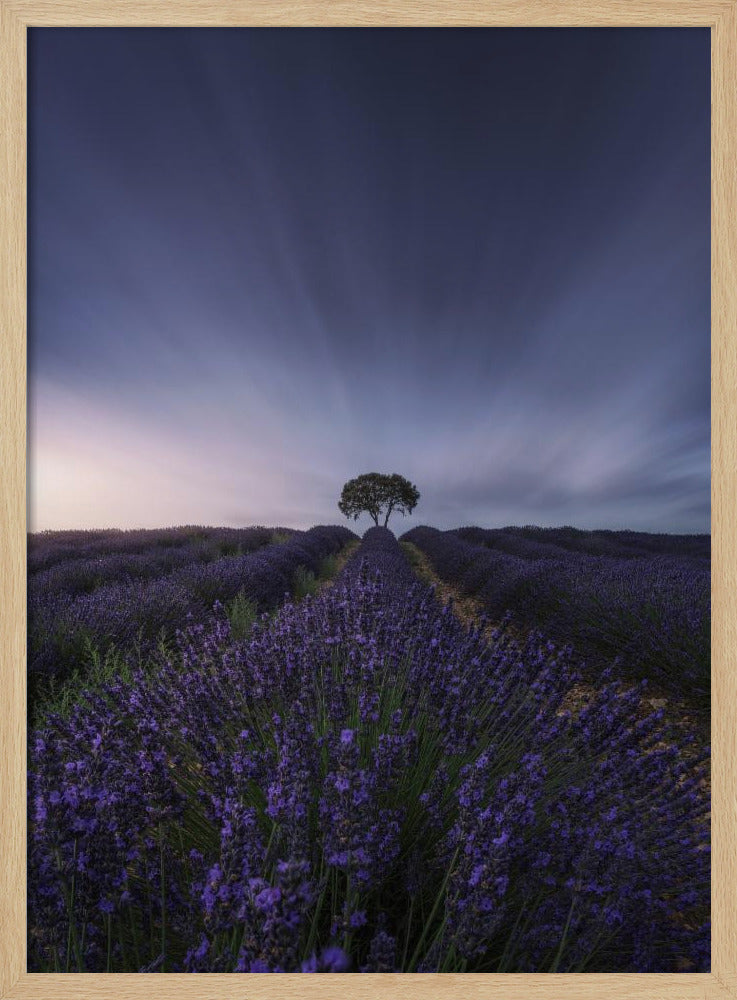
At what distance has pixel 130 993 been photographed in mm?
1036

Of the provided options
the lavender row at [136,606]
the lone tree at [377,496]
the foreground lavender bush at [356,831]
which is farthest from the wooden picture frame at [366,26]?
the lone tree at [377,496]

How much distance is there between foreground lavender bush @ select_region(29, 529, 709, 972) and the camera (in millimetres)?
777

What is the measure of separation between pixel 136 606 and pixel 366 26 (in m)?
2.82

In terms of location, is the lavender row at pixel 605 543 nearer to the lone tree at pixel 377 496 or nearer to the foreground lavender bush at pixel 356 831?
the foreground lavender bush at pixel 356 831

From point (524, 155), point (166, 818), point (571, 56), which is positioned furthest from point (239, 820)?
point (571, 56)

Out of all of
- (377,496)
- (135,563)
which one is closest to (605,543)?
(377,496)

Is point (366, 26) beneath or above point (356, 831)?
above

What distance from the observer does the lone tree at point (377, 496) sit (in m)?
1.85

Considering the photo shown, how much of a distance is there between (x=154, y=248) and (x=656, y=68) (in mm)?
1567

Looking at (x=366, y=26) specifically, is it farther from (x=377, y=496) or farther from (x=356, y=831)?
(x=356, y=831)

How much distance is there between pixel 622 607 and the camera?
2926mm

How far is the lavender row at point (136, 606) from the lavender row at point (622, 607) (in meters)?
1.82

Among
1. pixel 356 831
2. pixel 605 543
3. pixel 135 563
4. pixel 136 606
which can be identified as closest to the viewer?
pixel 356 831

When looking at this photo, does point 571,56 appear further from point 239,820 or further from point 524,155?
point 239,820
